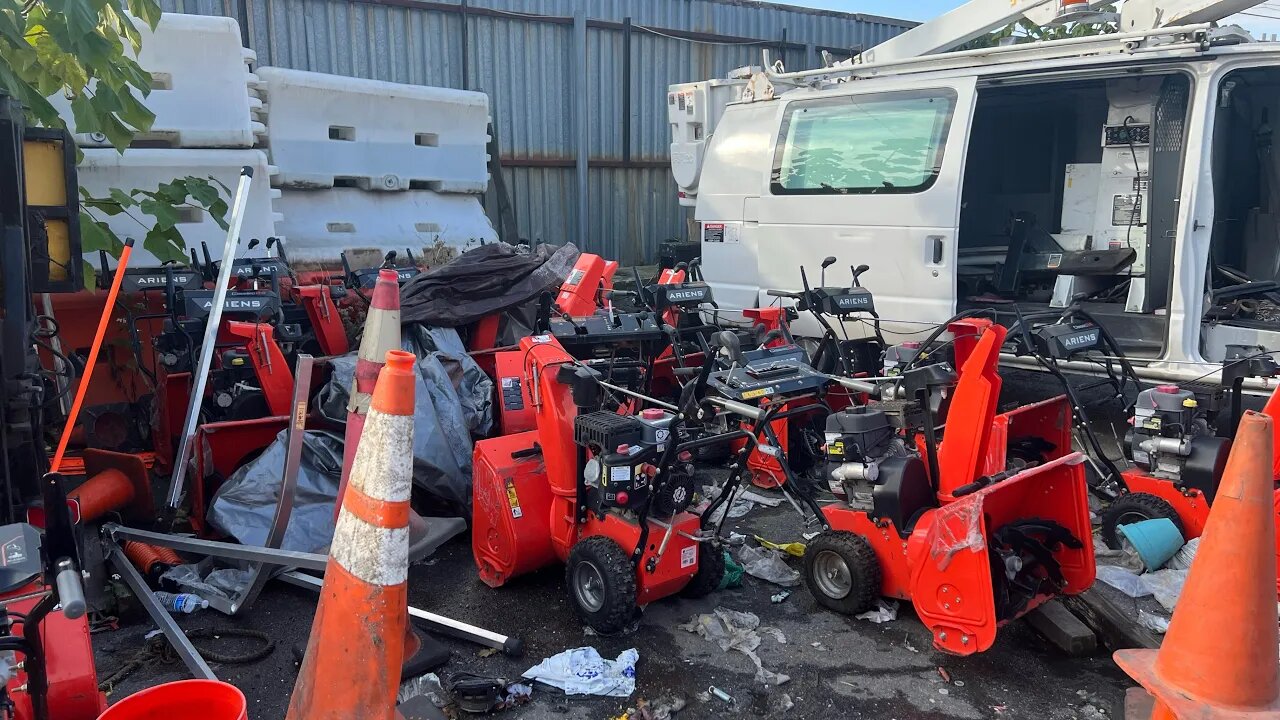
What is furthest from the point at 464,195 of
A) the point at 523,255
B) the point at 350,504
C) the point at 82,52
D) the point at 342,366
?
→ the point at 350,504

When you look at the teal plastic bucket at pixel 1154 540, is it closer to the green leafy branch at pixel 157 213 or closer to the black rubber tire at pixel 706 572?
the black rubber tire at pixel 706 572

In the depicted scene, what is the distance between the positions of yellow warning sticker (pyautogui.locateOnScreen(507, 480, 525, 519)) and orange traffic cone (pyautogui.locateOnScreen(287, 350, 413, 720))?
1.64 m

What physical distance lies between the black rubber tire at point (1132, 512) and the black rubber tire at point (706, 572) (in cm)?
184

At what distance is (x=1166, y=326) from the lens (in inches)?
210

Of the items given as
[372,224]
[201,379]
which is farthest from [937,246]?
[372,224]

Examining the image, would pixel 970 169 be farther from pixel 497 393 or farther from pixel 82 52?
pixel 82 52

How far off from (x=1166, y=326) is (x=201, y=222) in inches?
246

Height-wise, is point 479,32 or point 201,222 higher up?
point 479,32

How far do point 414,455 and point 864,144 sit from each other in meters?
3.64

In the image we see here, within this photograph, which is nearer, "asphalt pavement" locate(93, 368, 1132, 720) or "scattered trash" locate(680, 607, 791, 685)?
"asphalt pavement" locate(93, 368, 1132, 720)

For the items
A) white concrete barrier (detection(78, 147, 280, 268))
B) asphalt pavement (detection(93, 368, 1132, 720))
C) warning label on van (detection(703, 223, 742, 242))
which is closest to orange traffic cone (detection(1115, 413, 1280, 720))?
asphalt pavement (detection(93, 368, 1132, 720))

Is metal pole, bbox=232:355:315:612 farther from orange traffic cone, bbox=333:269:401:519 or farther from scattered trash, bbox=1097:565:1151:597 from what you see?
scattered trash, bbox=1097:565:1151:597

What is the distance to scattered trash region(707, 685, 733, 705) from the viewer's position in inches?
126

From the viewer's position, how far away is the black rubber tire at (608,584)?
3.44m
